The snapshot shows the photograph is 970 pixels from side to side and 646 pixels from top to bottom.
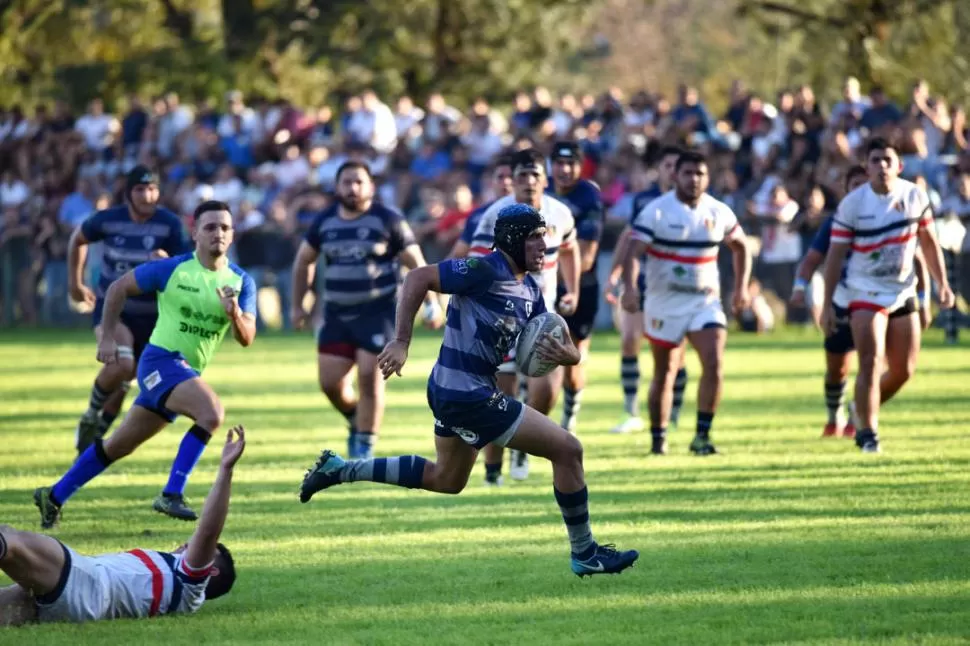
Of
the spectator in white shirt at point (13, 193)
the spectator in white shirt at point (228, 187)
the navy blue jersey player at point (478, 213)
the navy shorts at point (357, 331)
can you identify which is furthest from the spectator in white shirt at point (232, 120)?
the navy shorts at point (357, 331)

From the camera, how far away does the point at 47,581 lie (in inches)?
288

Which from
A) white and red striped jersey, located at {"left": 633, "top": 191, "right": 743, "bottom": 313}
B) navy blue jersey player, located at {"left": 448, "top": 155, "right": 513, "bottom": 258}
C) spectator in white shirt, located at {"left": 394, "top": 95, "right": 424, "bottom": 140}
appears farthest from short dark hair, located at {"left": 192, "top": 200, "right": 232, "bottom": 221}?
spectator in white shirt, located at {"left": 394, "top": 95, "right": 424, "bottom": 140}

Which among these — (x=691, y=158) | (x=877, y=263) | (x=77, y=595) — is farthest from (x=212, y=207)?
(x=877, y=263)

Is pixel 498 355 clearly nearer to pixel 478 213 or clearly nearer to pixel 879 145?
pixel 478 213

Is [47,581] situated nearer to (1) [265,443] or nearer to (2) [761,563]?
(2) [761,563]

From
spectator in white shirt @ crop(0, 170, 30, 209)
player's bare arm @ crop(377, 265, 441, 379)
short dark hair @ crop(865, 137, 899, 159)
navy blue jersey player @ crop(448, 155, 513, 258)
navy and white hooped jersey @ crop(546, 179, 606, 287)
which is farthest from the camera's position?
spectator in white shirt @ crop(0, 170, 30, 209)

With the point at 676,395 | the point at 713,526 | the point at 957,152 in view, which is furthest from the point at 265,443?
the point at 957,152

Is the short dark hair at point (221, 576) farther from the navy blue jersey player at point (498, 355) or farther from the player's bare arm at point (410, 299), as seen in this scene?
the navy blue jersey player at point (498, 355)

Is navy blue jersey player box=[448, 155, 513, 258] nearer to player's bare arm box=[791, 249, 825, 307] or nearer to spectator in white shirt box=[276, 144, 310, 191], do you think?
player's bare arm box=[791, 249, 825, 307]

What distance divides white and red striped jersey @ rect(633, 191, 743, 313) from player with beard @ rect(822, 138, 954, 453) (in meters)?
0.88

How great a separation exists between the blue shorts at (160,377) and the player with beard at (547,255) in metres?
2.41

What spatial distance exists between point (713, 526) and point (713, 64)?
43.2 metres

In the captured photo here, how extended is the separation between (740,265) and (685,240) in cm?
54

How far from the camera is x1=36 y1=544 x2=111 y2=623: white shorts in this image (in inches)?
290
